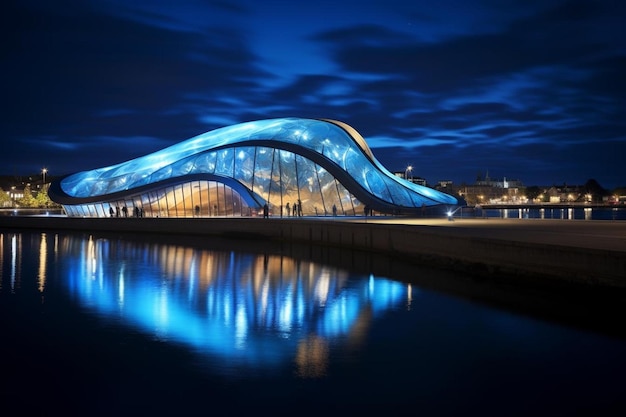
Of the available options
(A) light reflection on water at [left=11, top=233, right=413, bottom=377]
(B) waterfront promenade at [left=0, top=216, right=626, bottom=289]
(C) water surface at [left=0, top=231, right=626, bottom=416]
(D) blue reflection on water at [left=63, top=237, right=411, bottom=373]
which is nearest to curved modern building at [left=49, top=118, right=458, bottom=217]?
(B) waterfront promenade at [left=0, top=216, right=626, bottom=289]

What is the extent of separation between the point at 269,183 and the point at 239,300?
105 feet

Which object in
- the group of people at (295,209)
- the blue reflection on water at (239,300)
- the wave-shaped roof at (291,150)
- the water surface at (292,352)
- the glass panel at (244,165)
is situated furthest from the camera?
the glass panel at (244,165)

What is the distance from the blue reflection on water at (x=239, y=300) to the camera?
1329 cm

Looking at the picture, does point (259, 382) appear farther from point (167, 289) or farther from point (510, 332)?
point (167, 289)

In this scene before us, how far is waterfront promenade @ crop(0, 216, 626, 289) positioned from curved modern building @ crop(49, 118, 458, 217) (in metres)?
4.67

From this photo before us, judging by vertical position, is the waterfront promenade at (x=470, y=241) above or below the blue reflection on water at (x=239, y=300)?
above

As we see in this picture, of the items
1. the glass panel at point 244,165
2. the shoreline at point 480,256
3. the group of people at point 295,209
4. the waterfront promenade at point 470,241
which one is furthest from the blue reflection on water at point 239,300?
the glass panel at point 244,165

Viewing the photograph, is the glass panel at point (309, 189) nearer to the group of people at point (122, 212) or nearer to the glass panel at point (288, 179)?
the glass panel at point (288, 179)

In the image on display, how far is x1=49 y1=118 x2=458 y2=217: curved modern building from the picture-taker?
1946 inches

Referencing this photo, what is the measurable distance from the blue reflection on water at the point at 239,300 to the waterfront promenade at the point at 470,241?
2.81 m

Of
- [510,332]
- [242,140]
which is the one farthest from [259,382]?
[242,140]

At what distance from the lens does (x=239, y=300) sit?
62.5ft

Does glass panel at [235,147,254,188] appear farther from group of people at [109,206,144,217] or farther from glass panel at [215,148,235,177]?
group of people at [109,206,144,217]

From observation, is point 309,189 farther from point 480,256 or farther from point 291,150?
point 480,256
